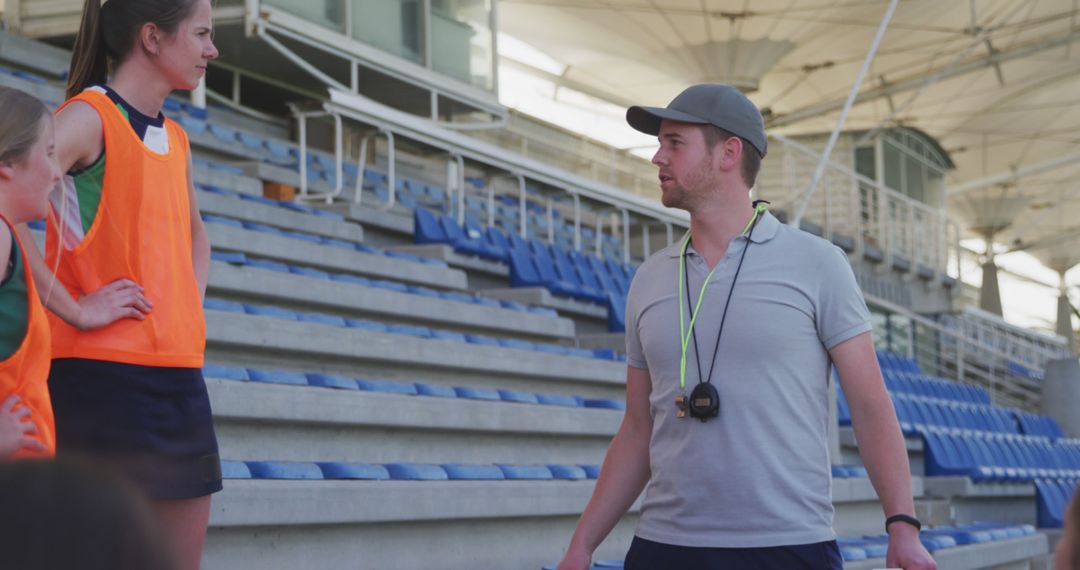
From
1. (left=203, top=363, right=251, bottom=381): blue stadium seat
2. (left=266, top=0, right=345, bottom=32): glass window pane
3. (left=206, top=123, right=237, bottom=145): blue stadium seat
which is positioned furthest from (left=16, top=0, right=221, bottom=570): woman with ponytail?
(left=266, top=0, right=345, bottom=32): glass window pane

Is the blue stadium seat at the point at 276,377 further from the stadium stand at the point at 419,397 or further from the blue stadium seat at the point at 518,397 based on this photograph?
the blue stadium seat at the point at 518,397

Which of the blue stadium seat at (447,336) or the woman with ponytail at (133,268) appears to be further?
the blue stadium seat at (447,336)

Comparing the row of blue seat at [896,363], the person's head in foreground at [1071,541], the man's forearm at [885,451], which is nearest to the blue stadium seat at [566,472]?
the man's forearm at [885,451]

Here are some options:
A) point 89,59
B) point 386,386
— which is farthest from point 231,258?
point 89,59

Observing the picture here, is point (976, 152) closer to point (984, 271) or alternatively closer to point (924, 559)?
point (984, 271)

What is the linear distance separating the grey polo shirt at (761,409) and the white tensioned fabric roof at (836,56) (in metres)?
17.6

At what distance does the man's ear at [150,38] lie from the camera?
7.02 feet

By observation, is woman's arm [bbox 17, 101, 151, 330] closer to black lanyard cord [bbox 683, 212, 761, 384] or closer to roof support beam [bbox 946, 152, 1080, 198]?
black lanyard cord [bbox 683, 212, 761, 384]

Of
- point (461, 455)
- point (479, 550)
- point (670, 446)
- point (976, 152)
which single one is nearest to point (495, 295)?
point (461, 455)

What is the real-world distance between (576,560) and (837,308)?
643mm

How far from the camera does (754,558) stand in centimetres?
219

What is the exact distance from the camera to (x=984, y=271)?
101 feet

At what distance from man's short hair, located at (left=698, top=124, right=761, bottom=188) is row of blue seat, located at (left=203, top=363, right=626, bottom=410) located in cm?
241

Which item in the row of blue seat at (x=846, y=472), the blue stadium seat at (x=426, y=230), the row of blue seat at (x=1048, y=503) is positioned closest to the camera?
the row of blue seat at (x=846, y=472)
